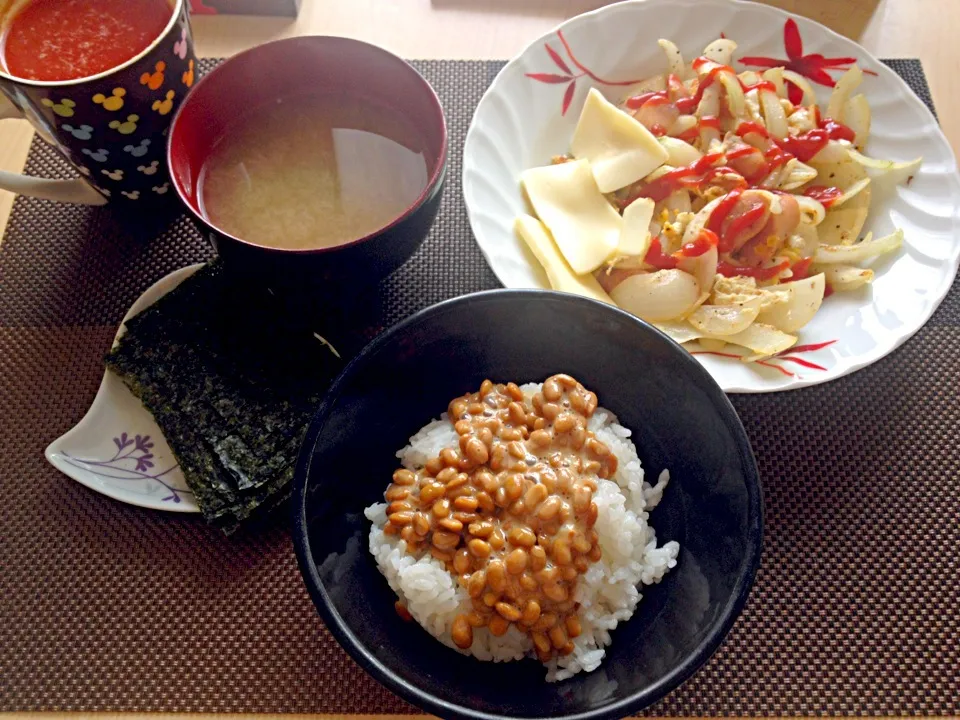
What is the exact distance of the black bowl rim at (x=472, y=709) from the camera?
3.32 ft

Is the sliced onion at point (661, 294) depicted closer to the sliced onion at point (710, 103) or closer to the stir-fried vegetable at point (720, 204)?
the stir-fried vegetable at point (720, 204)

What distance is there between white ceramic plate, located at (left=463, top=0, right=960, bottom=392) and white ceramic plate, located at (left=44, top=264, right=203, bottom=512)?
2.45 feet

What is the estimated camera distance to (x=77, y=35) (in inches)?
60.7

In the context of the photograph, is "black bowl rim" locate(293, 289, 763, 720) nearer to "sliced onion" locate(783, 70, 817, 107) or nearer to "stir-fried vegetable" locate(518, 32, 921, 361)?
"stir-fried vegetable" locate(518, 32, 921, 361)

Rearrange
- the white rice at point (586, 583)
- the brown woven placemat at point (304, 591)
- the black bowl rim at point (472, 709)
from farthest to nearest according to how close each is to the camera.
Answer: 1. the brown woven placemat at point (304, 591)
2. the white rice at point (586, 583)
3. the black bowl rim at point (472, 709)

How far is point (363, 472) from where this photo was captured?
4.41 ft

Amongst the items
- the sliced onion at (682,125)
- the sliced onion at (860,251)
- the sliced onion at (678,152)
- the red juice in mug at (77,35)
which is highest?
the red juice in mug at (77,35)

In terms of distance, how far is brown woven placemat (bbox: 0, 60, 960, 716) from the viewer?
132 cm

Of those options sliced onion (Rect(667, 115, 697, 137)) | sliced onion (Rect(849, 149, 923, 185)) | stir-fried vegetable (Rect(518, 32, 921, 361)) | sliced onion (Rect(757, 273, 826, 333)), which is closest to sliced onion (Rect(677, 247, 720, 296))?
stir-fried vegetable (Rect(518, 32, 921, 361))

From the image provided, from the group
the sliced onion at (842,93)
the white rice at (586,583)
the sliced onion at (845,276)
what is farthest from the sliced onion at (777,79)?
the white rice at (586,583)

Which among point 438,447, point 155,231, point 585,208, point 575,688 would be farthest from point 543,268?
point 155,231

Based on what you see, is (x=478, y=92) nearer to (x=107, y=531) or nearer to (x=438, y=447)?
(x=438, y=447)

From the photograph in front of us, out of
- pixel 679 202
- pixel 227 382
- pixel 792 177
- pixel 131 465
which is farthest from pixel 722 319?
pixel 131 465

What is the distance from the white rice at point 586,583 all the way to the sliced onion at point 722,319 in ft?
1.25
